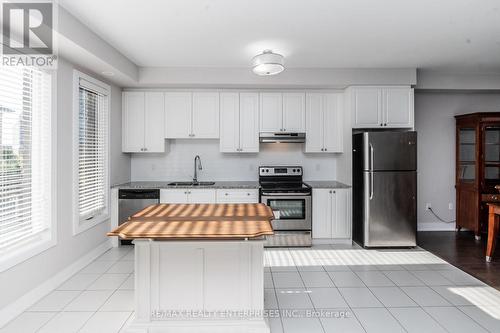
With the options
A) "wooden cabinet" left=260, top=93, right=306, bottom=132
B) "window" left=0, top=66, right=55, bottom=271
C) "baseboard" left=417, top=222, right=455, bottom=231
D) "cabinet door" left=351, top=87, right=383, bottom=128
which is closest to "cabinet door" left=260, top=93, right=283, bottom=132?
"wooden cabinet" left=260, top=93, right=306, bottom=132

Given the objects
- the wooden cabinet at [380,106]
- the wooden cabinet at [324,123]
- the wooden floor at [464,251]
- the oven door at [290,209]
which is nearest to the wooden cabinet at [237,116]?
the wooden cabinet at [324,123]

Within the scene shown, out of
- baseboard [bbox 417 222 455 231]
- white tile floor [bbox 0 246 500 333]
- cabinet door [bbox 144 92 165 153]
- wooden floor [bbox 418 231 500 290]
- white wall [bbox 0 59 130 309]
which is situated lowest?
white tile floor [bbox 0 246 500 333]

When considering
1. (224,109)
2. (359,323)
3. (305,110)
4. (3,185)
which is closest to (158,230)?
(3,185)

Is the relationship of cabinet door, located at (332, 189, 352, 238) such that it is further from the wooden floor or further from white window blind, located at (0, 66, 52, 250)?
white window blind, located at (0, 66, 52, 250)

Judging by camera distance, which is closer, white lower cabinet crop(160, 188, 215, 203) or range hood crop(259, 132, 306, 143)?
white lower cabinet crop(160, 188, 215, 203)

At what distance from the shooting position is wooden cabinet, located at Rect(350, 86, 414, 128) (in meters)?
4.41

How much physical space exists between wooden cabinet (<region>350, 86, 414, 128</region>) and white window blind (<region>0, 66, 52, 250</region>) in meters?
3.80

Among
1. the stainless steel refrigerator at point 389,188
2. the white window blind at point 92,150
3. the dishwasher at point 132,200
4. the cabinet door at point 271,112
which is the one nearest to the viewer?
the white window blind at point 92,150

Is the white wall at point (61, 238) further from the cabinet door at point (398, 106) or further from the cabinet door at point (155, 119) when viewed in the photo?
the cabinet door at point (398, 106)

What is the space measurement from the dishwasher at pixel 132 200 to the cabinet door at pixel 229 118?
1.22m

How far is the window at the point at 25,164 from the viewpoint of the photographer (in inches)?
97.9

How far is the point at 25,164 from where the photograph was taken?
8.96 ft

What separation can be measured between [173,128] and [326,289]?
121 inches

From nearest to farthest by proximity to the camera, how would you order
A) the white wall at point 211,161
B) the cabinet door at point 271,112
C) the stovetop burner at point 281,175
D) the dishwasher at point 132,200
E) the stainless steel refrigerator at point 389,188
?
the stainless steel refrigerator at point 389,188 < the dishwasher at point 132,200 < the cabinet door at point 271,112 < the stovetop burner at point 281,175 < the white wall at point 211,161
